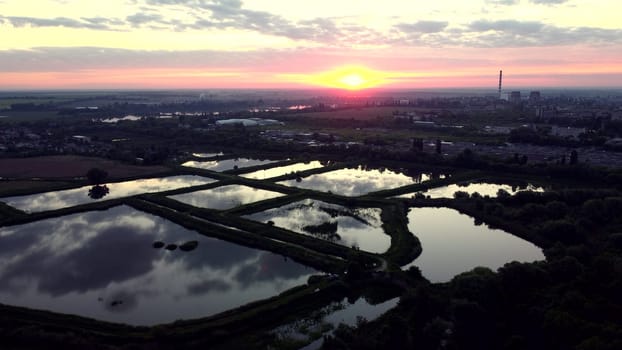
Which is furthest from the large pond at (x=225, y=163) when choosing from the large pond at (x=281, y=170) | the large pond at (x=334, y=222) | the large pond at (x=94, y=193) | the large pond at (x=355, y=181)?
the large pond at (x=334, y=222)

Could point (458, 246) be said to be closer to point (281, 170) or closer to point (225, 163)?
point (281, 170)

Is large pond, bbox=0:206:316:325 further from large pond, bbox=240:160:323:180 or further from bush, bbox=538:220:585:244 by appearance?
large pond, bbox=240:160:323:180

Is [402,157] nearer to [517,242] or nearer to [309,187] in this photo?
[309,187]

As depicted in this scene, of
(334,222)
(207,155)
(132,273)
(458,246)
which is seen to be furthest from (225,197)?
(207,155)

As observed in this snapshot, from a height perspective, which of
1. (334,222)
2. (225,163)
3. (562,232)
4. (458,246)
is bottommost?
(458,246)

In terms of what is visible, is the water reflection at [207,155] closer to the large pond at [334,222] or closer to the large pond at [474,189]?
the large pond at [334,222]
